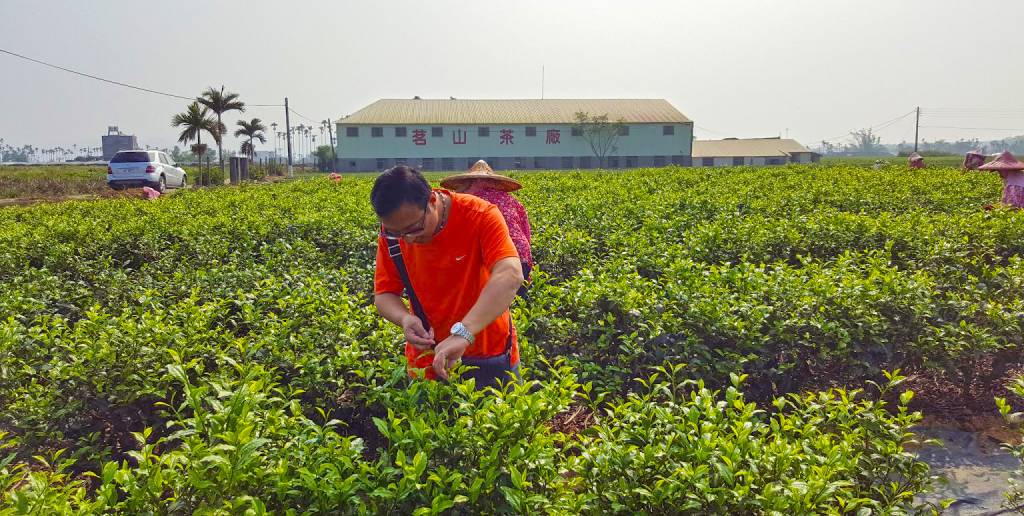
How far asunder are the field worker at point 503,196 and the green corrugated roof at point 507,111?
46768 mm

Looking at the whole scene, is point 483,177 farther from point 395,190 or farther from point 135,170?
point 135,170

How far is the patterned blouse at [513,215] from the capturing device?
4.70 m

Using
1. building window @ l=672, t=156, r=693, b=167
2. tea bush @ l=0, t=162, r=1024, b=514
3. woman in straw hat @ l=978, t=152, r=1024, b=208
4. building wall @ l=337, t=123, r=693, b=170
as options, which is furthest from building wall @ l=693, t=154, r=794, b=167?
tea bush @ l=0, t=162, r=1024, b=514

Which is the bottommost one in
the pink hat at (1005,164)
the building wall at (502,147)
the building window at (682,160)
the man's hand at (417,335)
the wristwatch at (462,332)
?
the man's hand at (417,335)

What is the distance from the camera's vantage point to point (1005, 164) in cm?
817

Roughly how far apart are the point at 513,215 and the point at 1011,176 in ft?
25.2

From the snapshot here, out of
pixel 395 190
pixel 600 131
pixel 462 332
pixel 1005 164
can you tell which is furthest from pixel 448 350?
pixel 600 131

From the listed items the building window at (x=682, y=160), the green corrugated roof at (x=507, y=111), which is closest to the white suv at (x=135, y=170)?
the green corrugated roof at (x=507, y=111)

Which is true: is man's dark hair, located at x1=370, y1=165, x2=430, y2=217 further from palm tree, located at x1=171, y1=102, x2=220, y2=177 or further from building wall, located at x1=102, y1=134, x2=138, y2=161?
building wall, located at x1=102, y1=134, x2=138, y2=161

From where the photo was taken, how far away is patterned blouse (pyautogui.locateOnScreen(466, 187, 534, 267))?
15.4 ft

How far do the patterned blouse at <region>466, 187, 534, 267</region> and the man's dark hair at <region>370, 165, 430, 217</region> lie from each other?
2.55m

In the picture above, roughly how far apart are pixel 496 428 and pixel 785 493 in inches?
36.3

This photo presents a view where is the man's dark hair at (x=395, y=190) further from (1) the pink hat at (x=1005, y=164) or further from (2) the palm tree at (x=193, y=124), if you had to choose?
(2) the palm tree at (x=193, y=124)

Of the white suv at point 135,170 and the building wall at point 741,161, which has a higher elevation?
the building wall at point 741,161
